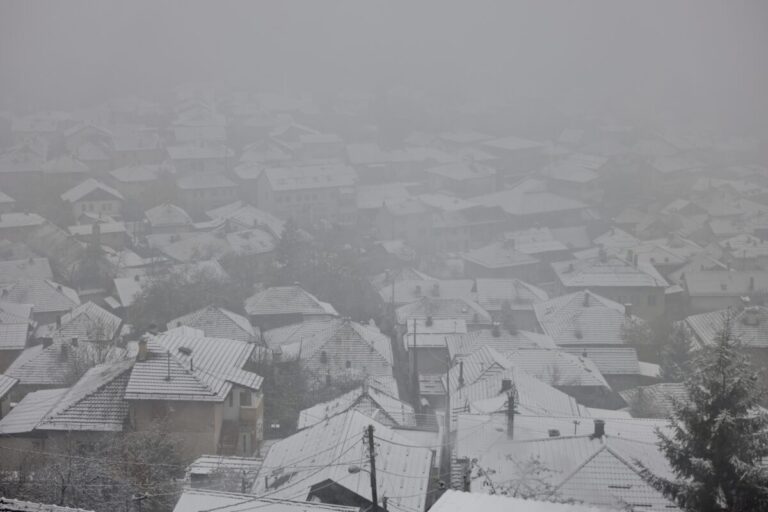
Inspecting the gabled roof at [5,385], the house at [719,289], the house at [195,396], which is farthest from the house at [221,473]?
the house at [719,289]

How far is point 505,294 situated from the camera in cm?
3512

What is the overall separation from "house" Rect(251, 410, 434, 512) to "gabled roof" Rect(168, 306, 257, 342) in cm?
1067

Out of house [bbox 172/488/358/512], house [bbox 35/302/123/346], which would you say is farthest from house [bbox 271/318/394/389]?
house [bbox 172/488/358/512]

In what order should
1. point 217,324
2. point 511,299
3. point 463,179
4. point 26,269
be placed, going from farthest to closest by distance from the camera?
point 463,179 < point 26,269 < point 511,299 < point 217,324

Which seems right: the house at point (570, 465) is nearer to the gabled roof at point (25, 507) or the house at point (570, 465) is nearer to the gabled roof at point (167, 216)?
the gabled roof at point (25, 507)

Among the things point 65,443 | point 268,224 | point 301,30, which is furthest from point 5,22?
point 65,443

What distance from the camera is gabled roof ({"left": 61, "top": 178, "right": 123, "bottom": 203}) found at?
45844mm

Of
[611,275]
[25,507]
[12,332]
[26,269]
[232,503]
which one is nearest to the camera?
[25,507]

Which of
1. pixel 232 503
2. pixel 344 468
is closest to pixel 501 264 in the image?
pixel 344 468

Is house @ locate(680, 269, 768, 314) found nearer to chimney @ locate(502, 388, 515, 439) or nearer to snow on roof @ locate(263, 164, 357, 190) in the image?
snow on roof @ locate(263, 164, 357, 190)

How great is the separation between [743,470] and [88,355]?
1866 cm

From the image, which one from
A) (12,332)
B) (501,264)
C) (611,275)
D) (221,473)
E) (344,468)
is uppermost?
(501,264)

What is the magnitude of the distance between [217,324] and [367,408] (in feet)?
29.6

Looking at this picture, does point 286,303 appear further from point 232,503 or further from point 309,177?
point 232,503
